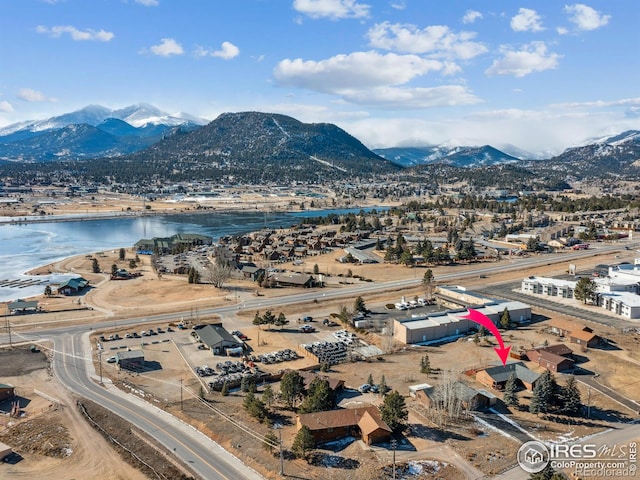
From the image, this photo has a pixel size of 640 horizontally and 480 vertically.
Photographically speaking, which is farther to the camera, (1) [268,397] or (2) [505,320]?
(2) [505,320]

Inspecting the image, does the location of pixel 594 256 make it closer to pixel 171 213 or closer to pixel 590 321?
pixel 590 321

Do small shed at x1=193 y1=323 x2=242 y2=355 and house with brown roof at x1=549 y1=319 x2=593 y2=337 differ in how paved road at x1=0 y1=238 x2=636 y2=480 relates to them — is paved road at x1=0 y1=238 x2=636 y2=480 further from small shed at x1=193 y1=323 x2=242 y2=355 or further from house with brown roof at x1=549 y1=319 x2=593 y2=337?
house with brown roof at x1=549 y1=319 x2=593 y2=337

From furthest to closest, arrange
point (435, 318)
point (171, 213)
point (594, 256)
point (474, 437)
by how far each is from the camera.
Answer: point (171, 213) < point (594, 256) < point (435, 318) < point (474, 437)

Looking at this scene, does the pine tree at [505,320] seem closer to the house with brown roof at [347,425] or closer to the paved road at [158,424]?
the house with brown roof at [347,425]

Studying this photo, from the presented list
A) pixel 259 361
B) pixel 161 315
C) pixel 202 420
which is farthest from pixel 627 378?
pixel 161 315

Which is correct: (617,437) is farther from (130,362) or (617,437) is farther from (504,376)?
(130,362)

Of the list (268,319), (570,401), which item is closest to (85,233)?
(268,319)

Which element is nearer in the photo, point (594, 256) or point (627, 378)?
point (627, 378)
